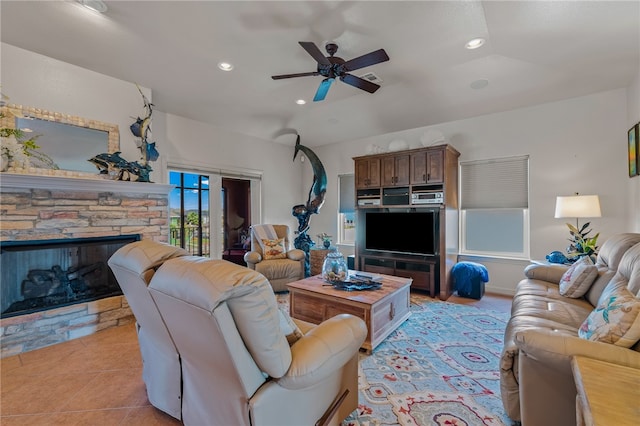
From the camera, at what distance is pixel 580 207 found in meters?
3.24

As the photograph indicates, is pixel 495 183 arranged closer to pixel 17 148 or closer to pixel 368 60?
pixel 368 60

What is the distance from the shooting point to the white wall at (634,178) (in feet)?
9.82

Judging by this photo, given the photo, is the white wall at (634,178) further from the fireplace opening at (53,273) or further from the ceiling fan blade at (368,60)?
the fireplace opening at (53,273)

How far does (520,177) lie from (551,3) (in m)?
2.46

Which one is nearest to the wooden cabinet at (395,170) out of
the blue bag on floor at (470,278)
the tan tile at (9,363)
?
the blue bag on floor at (470,278)

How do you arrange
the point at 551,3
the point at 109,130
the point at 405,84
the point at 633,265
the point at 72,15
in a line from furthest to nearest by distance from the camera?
the point at 405,84 < the point at 109,130 < the point at 72,15 < the point at 551,3 < the point at 633,265

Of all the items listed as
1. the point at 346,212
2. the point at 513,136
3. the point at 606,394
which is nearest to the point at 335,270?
the point at 606,394

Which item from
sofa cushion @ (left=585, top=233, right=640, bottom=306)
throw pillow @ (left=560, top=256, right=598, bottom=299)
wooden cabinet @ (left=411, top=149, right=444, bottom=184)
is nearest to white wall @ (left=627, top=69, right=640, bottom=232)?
sofa cushion @ (left=585, top=233, right=640, bottom=306)

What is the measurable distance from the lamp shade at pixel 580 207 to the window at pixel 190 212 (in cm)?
513

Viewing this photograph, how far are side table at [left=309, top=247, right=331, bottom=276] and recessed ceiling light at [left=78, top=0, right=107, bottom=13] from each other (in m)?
4.18

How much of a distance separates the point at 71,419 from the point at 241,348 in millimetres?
1536

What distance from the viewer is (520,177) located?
13.5 feet

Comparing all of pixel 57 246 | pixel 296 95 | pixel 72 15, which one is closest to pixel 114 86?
pixel 72 15

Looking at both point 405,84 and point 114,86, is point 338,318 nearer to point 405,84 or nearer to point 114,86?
point 405,84
